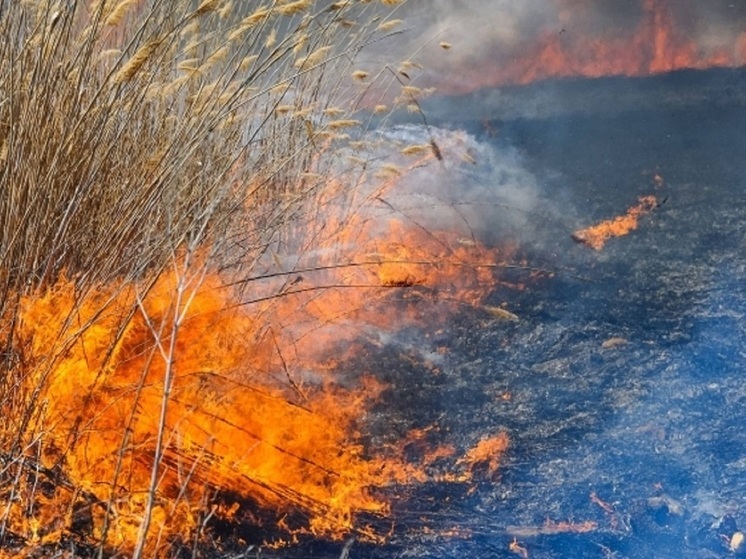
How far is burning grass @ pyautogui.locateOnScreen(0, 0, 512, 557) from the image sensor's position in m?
1.40

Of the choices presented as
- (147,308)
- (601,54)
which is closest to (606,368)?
(147,308)

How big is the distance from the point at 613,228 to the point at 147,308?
6.52 feet

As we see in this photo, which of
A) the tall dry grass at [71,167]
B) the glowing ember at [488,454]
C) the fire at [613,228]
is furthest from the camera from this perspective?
the fire at [613,228]

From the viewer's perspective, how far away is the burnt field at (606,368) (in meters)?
1.70

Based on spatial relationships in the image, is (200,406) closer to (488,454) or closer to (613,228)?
(488,454)

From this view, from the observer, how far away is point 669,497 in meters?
1.71

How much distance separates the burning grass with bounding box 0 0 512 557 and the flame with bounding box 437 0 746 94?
140 centimetres

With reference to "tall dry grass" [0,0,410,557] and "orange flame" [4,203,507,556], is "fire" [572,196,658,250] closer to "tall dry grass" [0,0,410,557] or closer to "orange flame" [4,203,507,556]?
"orange flame" [4,203,507,556]

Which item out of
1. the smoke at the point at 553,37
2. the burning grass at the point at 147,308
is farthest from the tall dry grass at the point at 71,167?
the smoke at the point at 553,37

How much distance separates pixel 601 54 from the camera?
3607mm

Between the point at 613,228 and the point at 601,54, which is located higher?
the point at 601,54

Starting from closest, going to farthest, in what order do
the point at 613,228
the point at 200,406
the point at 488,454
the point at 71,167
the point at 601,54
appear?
the point at 71,167, the point at 200,406, the point at 488,454, the point at 613,228, the point at 601,54

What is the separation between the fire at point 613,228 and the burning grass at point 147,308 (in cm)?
113

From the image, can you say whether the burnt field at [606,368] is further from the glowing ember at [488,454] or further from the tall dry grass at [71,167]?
the tall dry grass at [71,167]
